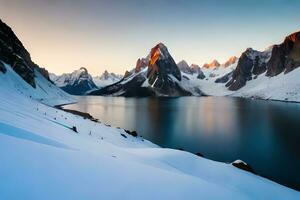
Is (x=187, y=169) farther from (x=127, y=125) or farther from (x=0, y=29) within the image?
(x=0, y=29)

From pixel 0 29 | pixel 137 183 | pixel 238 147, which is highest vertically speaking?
pixel 0 29

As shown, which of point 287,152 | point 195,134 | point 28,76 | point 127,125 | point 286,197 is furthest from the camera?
point 28,76

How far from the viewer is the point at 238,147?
4588 cm

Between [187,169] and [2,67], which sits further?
[2,67]

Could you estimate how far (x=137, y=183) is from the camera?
9.81 meters

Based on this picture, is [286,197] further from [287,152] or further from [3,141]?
[287,152]

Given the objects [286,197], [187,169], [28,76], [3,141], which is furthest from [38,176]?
[28,76]

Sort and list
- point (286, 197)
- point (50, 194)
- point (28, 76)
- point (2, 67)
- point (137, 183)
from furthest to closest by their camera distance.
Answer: point (28, 76) < point (2, 67) < point (286, 197) < point (137, 183) < point (50, 194)

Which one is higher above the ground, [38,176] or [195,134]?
[38,176]

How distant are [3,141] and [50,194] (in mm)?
3979

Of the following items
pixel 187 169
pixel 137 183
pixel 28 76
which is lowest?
pixel 187 169

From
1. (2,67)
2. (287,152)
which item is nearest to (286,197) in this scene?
(287,152)

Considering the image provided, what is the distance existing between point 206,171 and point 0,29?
5387 inches

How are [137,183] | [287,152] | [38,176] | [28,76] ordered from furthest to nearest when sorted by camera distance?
1. [28,76]
2. [287,152]
3. [137,183]
4. [38,176]
